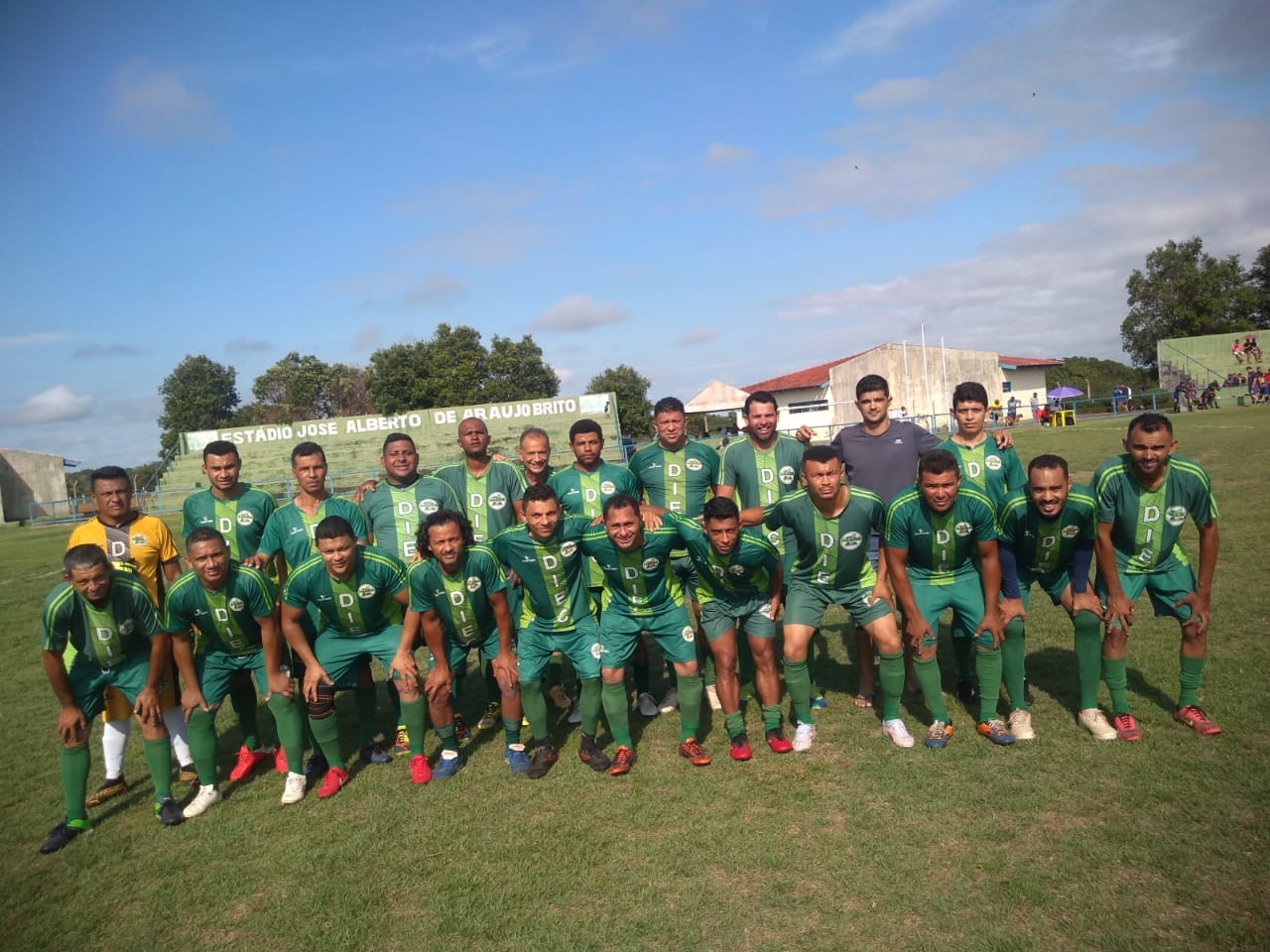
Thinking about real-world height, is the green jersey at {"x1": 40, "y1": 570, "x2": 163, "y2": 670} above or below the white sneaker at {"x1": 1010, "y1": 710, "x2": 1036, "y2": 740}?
above

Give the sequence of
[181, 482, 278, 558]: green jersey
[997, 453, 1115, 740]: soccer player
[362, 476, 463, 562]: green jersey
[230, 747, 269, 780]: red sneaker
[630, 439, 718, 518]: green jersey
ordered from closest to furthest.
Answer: [997, 453, 1115, 740]: soccer player, [230, 747, 269, 780]: red sneaker, [181, 482, 278, 558]: green jersey, [362, 476, 463, 562]: green jersey, [630, 439, 718, 518]: green jersey

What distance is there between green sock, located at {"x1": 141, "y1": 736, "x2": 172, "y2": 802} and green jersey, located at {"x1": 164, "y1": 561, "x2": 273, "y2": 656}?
2.12ft

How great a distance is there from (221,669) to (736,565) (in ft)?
11.4

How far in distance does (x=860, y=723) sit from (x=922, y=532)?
1.38 metres

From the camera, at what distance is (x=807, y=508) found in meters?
5.23

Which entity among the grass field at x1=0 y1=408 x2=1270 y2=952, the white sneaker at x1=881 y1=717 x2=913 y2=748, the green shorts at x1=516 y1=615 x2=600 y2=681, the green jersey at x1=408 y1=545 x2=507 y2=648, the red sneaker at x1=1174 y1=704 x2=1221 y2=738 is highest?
the green jersey at x1=408 y1=545 x2=507 y2=648

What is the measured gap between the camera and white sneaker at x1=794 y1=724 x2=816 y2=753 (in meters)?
5.01

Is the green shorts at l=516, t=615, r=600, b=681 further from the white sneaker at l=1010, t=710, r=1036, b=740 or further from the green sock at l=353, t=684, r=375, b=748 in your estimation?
the white sneaker at l=1010, t=710, r=1036, b=740

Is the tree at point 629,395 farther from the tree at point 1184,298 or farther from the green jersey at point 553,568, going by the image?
the green jersey at point 553,568

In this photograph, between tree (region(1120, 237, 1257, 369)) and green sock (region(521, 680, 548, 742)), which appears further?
tree (region(1120, 237, 1257, 369))

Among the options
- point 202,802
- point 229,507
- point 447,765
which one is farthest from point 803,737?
point 229,507

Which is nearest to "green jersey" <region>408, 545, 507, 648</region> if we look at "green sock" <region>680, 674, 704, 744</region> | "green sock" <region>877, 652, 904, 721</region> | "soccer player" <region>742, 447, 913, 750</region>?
"green sock" <region>680, 674, 704, 744</region>

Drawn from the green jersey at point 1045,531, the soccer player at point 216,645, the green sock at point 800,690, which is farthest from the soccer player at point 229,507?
the green jersey at point 1045,531

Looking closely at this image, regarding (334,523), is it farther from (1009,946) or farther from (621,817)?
(1009,946)
